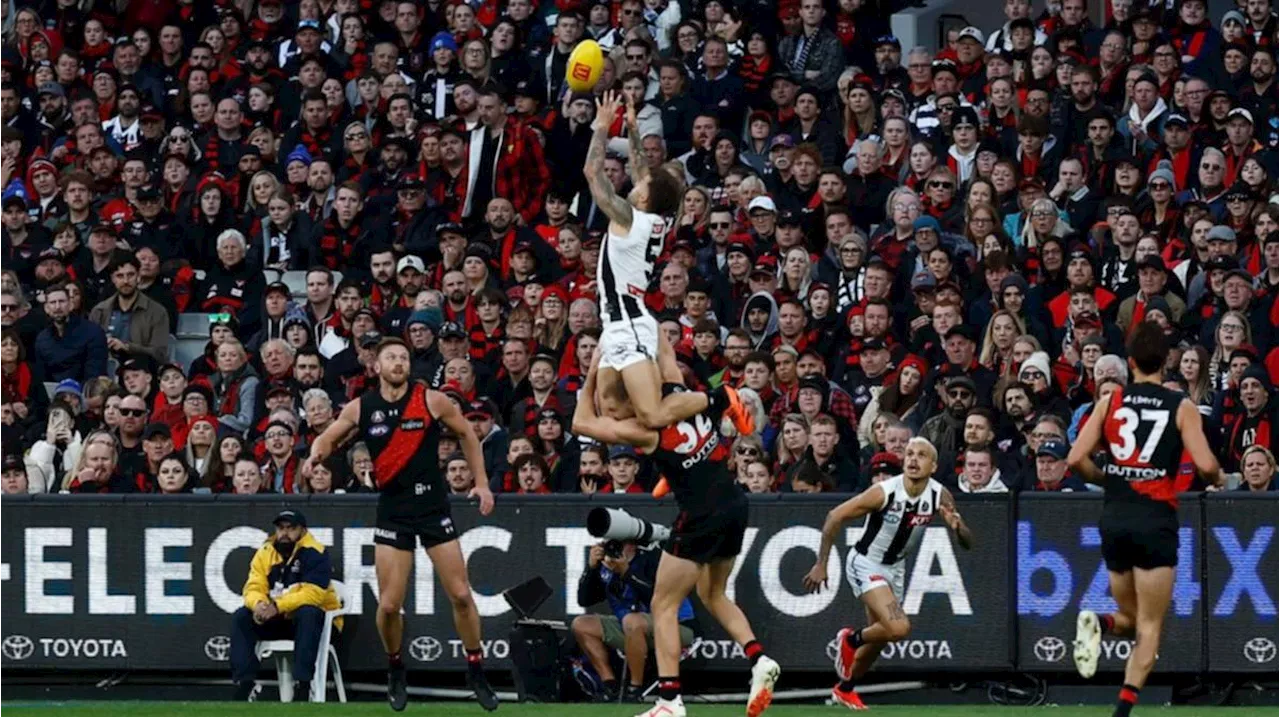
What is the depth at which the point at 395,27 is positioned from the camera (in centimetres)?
2688

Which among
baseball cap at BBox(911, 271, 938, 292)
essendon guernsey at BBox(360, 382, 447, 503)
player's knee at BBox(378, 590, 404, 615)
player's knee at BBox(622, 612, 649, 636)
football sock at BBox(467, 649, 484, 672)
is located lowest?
player's knee at BBox(622, 612, 649, 636)

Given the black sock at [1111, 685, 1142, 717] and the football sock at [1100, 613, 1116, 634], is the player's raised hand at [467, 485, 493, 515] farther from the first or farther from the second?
the black sock at [1111, 685, 1142, 717]

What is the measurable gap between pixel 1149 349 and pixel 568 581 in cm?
598

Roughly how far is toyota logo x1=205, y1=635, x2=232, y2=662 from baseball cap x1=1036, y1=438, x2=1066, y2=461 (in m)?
5.74

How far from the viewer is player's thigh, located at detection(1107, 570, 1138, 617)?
1428cm

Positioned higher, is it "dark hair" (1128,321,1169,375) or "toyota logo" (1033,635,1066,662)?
"dark hair" (1128,321,1169,375)

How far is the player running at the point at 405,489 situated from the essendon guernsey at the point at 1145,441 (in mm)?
3772

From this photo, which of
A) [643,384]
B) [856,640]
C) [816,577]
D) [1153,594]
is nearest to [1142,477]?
[1153,594]

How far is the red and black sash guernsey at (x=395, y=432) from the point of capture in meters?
15.9

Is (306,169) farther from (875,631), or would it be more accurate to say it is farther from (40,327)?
(875,631)

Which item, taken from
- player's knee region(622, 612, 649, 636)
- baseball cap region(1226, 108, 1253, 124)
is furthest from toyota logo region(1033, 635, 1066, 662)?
baseball cap region(1226, 108, 1253, 124)

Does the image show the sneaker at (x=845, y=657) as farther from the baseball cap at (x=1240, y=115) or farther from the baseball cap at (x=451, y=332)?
the baseball cap at (x=1240, y=115)

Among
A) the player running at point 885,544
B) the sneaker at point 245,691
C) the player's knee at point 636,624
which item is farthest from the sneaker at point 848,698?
the sneaker at point 245,691

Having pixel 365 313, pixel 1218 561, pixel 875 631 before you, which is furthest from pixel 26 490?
pixel 1218 561
